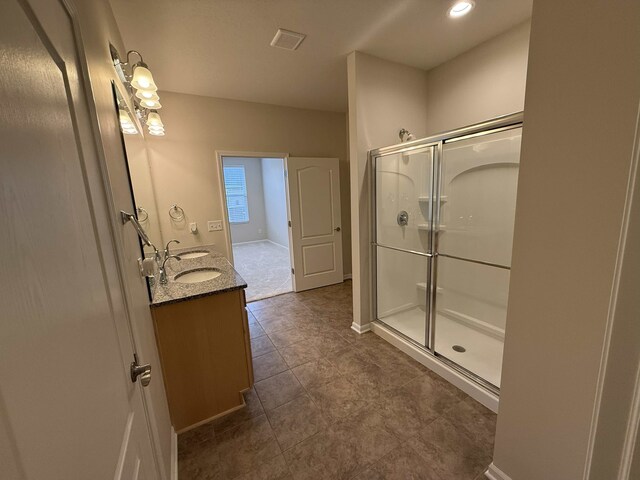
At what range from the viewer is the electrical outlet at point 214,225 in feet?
10.7

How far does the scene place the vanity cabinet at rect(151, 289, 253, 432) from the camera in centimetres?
152

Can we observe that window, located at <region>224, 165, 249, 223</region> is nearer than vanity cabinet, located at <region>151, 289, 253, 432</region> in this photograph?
No

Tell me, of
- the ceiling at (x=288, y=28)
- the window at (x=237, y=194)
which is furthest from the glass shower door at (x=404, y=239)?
the window at (x=237, y=194)

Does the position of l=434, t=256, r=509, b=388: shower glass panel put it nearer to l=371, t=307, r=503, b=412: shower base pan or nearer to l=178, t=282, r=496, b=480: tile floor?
l=371, t=307, r=503, b=412: shower base pan

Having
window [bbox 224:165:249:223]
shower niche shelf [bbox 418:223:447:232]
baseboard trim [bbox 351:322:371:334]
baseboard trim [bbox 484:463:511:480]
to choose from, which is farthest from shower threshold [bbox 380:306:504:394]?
window [bbox 224:165:249:223]

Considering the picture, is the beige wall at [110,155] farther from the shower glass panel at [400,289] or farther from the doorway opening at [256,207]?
the doorway opening at [256,207]

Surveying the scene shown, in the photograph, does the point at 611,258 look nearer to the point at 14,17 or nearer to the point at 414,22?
the point at 14,17

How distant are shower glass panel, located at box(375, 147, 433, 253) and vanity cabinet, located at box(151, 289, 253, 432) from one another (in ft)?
5.07

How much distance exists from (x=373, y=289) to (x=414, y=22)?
7.29 ft

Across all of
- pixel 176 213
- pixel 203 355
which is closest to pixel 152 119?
pixel 176 213

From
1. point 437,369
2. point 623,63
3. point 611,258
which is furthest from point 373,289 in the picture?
point 623,63

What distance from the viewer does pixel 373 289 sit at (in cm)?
266

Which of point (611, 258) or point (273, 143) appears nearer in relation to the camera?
point (611, 258)

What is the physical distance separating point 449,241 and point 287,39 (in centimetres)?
206
